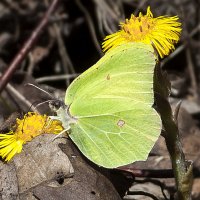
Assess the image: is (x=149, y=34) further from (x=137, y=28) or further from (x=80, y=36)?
(x=80, y=36)

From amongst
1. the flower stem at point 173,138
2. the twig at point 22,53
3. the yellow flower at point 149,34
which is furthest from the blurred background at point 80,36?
the flower stem at point 173,138

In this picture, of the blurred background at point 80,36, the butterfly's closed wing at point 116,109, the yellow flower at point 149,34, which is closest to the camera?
the butterfly's closed wing at point 116,109

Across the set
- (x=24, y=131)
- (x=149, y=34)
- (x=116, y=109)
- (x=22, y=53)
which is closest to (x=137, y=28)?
(x=149, y=34)

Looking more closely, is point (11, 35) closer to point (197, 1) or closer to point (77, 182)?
point (197, 1)

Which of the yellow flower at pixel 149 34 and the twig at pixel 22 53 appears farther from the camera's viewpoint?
the twig at pixel 22 53

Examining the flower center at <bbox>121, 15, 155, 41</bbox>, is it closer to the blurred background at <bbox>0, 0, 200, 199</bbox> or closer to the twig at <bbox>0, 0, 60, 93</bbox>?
the twig at <bbox>0, 0, 60, 93</bbox>

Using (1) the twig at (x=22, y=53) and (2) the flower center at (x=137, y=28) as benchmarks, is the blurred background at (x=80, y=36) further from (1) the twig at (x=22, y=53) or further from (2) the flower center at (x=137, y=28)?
(2) the flower center at (x=137, y=28)

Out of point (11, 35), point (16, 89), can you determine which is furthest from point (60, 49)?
point (16, 89)
